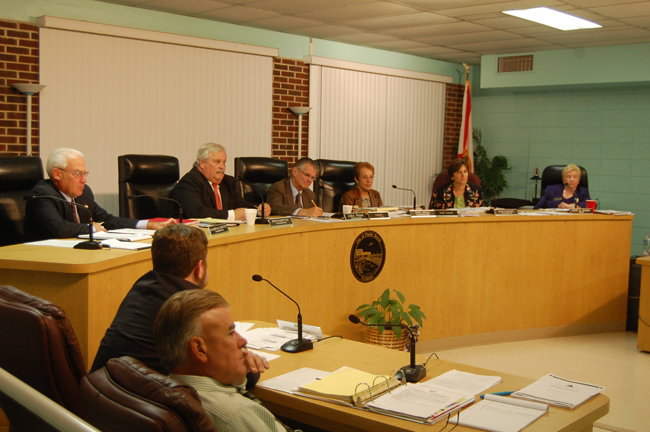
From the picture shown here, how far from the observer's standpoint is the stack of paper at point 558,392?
1.72 metres

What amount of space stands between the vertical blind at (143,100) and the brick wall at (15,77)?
0.07m

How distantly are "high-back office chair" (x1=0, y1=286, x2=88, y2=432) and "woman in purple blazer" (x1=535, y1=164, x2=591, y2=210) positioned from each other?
4.75m

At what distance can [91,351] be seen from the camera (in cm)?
222

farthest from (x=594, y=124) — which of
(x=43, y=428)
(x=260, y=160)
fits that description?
(x=43, y=428)

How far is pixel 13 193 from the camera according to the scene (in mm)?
3658

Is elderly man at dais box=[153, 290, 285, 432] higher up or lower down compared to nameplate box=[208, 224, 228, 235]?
lower down

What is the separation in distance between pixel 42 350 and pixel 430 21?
16.8 feet

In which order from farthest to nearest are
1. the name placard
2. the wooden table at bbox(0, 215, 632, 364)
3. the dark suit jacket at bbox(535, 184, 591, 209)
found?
the dark suit jacket at bbox(535, 184, 591, 209), the name placard, the wooden table at bbox(0, 215, 632, 364)

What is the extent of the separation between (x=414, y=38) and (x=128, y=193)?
12.4 ft

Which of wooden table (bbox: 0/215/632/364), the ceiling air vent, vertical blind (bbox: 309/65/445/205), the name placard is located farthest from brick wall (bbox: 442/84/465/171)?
the name placard

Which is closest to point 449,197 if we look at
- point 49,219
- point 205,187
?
point 205,187

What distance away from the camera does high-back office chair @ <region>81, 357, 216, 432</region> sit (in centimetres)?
108

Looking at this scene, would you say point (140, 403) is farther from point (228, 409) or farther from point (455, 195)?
point (455, 195)

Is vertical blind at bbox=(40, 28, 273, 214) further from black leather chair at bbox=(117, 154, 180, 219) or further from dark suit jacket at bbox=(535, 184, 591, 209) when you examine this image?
dark suit jacket at bbox=(535, 184, 591, 209)
